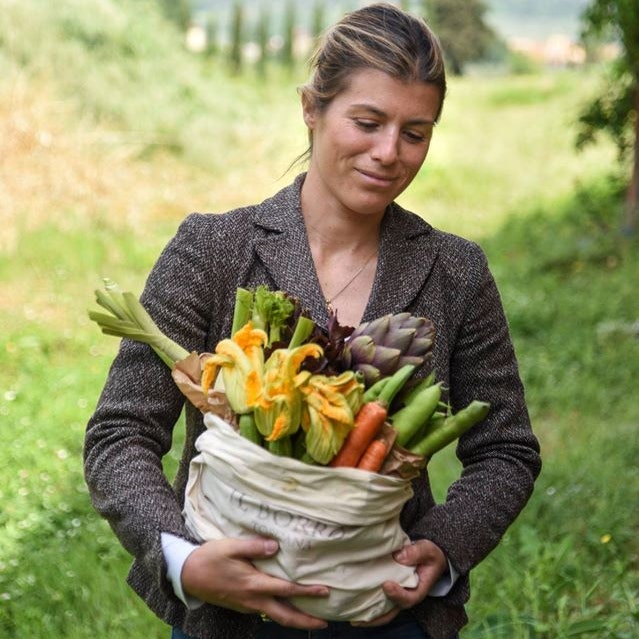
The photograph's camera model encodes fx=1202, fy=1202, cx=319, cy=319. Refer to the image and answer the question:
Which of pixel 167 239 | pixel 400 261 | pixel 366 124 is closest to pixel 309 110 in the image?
pixel 366 124

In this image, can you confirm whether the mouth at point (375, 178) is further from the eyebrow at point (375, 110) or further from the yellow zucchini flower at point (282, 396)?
the yellow zucchini flower at point (282, 396)

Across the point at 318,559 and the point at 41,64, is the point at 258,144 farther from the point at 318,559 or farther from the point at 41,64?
the point at 318,559

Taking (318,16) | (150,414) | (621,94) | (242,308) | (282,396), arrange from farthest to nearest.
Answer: (318,16) → (621,94) → (150,414) → (242,308) → (282,396)

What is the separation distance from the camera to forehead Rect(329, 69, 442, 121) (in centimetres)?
210

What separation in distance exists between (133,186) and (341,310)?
838cm

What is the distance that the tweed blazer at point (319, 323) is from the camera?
1982mm

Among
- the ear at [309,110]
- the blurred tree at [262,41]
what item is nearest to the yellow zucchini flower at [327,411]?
the ear at [309,110]

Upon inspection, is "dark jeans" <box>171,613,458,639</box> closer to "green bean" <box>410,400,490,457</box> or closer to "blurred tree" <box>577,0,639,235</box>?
"green bean" <box>410,400,490,457</box>

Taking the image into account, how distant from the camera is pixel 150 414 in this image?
6.70 ft

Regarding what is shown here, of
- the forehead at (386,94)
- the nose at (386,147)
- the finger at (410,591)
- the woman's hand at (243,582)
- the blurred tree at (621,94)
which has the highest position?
the forehead at (386,94)

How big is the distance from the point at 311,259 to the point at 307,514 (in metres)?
0.62

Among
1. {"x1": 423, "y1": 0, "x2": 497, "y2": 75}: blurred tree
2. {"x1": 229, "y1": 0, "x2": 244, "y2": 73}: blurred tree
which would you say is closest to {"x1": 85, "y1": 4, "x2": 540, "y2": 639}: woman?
{"x1": 423, "y1": 0, "x2": 497, "y2": 75}: blurred tree

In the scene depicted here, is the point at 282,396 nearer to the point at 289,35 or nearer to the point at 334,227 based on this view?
the point at 334,227

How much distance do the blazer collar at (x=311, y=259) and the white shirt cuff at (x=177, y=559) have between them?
49 centimetres
